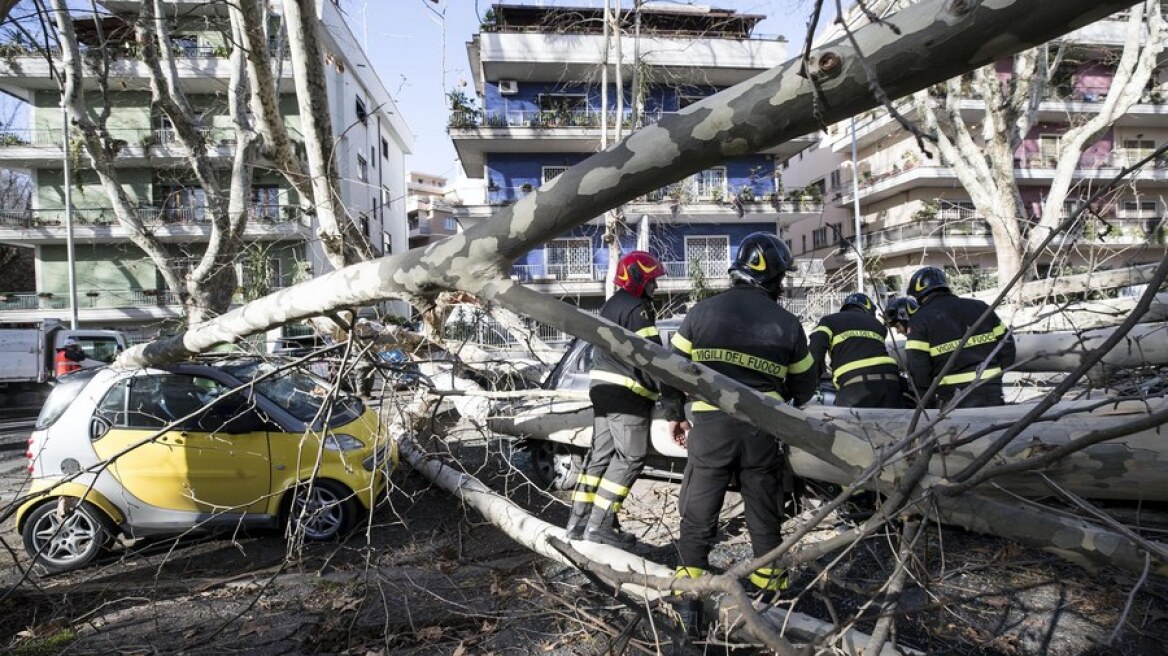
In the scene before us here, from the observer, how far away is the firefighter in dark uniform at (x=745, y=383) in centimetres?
318

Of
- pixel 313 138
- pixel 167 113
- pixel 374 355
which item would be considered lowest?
pixel 374 355

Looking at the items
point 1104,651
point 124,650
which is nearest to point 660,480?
point 1104,651

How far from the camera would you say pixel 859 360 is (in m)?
4.52

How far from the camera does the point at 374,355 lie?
4090mm

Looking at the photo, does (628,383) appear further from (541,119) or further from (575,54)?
(575,54)

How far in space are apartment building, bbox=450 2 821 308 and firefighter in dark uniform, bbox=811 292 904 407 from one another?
16.9m

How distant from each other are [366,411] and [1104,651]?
5153 millimetres

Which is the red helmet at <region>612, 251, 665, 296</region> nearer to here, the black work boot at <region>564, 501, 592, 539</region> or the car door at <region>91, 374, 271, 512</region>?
the black work boot at <region>564, 501, 592, 539</region>

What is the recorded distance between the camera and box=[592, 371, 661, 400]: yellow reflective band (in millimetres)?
4090

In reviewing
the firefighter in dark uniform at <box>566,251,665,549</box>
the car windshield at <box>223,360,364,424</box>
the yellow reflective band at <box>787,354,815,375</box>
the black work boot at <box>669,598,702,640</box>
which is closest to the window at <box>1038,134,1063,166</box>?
the firefighter in dark uniform at <box>566,251,665,549</box>

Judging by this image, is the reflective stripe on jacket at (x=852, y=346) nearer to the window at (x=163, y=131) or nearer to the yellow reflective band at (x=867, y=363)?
the yellow reflective band at (x=867, y=363)

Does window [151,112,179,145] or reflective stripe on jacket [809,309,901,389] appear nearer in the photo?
reflective stripe on jacket [809,309,901,389]

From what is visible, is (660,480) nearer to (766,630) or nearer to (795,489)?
(795,489)

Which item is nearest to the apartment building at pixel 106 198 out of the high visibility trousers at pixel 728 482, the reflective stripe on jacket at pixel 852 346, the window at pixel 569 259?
the window at pixel 569 259
